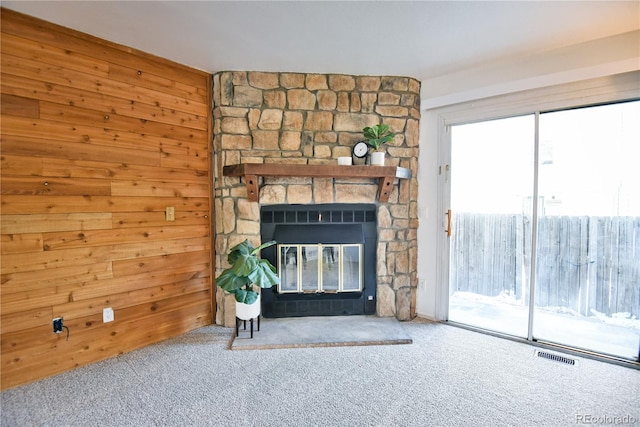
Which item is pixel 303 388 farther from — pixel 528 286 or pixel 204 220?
pixel 528 286

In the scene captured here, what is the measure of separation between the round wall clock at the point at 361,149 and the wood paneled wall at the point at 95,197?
1433mm

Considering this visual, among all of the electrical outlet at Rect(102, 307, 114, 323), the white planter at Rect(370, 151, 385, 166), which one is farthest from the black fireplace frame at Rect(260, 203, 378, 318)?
the electrical outlet at Rect(102, 307, 114, 323)

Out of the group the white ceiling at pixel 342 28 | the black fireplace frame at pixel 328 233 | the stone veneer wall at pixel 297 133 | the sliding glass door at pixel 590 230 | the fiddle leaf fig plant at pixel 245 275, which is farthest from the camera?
the black fireplace frame at pixel 328 233

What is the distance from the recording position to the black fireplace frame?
2.98 meters

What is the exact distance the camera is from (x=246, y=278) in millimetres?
2479

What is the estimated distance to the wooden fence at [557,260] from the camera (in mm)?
2361

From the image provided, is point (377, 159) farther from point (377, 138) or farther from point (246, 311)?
point (246, 311)

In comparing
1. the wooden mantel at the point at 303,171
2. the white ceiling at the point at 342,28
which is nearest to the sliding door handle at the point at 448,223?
the wooden mantel at the point at 303,171

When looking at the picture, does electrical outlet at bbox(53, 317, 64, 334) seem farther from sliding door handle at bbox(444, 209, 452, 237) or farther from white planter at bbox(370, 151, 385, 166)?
sliding door handle at bbox(444, 209, 452, 237)

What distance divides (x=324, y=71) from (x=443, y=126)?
4.32 feet

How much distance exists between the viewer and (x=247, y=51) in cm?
246

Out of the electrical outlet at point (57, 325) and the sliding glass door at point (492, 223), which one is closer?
the electrical outlet at point (57, 325)

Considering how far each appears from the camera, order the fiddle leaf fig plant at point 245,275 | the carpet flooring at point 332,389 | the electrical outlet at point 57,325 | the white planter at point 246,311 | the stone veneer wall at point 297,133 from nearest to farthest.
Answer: the carpet flooring at point 332,389 → the electrical outlet at point 57,325 → the fiddle leaf fig plant at point 245,275 → the white planter at point 246,311 → the stone veneer wall at point 297,133

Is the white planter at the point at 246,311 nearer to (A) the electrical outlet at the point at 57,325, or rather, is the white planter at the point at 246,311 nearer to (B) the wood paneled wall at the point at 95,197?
(B) the wood paneled wall at the point at 95,197
